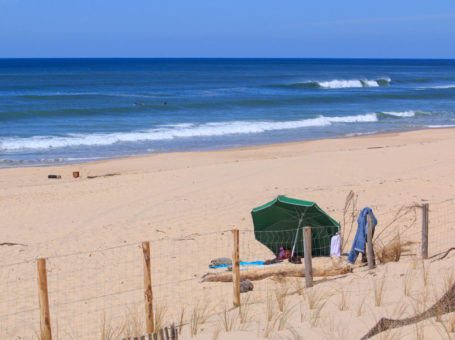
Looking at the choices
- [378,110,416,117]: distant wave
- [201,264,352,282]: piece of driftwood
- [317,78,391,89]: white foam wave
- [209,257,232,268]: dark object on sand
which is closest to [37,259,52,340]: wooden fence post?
[201,264,352,282]: piece of driftwood

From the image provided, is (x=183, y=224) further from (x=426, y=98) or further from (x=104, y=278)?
(x=426, y=98)

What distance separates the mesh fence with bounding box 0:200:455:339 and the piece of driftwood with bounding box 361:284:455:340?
1.99m

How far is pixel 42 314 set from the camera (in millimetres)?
5988

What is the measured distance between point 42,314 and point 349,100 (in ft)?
148

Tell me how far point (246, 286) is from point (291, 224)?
1.80 m

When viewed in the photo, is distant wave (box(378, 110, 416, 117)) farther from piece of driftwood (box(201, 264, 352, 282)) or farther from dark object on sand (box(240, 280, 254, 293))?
Answer: dark object on sand (box(240, 280, 254, 293))

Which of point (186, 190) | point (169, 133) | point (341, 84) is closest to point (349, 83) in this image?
point (341, 84)

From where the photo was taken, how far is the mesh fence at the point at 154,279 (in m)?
7.40

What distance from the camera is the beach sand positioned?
7113 millimetres

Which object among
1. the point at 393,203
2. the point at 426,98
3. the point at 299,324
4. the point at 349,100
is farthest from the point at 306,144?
the point at 426,98

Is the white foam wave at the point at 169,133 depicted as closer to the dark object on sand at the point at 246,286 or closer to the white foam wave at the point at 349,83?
the dark object on sand at the point at 246,286

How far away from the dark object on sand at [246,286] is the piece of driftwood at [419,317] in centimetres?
254

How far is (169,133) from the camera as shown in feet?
99.4

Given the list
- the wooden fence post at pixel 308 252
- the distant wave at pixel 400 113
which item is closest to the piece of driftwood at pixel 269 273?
the wooden fence post at pixel 308 252
